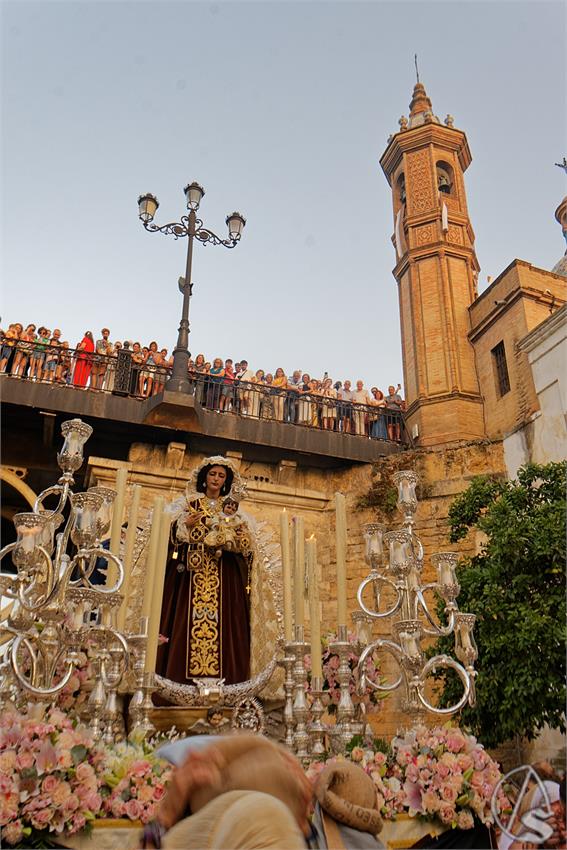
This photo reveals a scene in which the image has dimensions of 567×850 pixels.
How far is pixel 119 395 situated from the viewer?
11117 millimetres

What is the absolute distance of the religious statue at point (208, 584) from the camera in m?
4.44

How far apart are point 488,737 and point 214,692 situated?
4062 millimetres

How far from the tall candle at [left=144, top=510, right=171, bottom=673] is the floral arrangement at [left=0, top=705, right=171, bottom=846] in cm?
51

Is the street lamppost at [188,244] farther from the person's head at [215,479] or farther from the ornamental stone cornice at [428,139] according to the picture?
the ornamental stone cornice at [428,139]

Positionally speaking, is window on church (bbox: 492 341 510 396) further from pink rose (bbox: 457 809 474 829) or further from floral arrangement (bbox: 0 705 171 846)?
floral arrangement (bbox: 0 705 171 846)

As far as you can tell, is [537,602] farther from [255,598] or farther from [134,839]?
[134,839]

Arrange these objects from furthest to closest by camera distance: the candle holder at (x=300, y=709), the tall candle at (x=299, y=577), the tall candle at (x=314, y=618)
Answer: the tall candle at (x=299, y=577)
the tall candle at (x=314, y=618)
the candle holder at (x=300, y=709)

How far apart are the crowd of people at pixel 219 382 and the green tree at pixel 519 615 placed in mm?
5361

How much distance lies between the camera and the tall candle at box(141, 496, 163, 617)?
11.6 feet

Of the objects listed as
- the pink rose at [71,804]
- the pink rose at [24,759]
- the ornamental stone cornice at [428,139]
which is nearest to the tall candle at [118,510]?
the pink rose at [24,759]

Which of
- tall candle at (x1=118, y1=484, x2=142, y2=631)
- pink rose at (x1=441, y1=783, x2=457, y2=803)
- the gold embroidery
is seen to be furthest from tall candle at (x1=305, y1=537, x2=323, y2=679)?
tall candle at (x1=118, y1=484, x2=142, y2=631)

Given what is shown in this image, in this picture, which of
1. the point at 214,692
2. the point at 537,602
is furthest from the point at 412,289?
the point at 214,692

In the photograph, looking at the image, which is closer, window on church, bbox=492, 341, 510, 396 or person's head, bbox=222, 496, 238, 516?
person's head, bbox=222, 496, 238, 516

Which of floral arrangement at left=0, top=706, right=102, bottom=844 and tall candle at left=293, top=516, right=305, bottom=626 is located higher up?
tall candle at left=293, top=516, right=305, bottom=626
